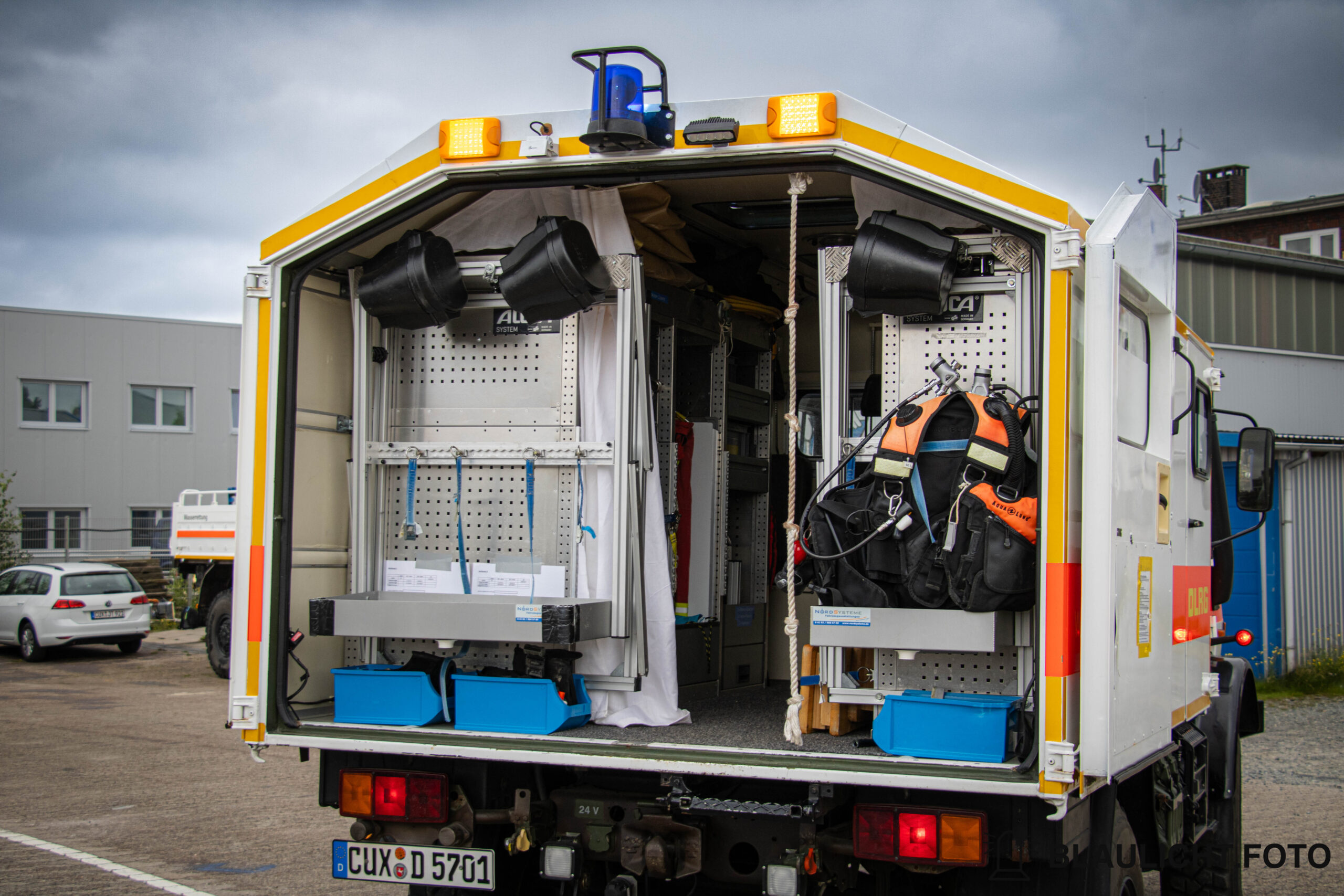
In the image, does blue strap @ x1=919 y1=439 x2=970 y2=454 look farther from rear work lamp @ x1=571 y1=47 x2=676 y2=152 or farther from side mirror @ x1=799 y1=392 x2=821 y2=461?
rear work lamp @ x1=571 y1=47 x2=676 y2=152

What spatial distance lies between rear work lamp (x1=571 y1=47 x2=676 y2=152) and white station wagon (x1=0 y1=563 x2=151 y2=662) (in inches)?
648

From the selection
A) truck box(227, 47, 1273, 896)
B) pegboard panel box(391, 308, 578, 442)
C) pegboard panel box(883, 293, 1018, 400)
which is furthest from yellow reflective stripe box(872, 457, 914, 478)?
pegboard panel box(391, 308, 578, 442)

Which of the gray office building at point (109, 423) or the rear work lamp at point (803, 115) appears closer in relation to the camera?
the rear work lamp at point (803, 115)

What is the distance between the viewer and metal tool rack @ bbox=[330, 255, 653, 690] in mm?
4488

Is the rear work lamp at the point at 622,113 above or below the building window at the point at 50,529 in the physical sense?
above

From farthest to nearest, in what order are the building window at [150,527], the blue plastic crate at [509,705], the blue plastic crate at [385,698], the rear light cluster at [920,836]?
1. the building window at [150,527]
2. the blue plastic crate at [385,698]
3. the blue plastic crate at [509,705]
4. the rear light cluster at [920,836]

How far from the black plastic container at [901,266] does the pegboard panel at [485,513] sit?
1.38 m

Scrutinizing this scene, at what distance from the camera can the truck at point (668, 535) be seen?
3.45 meters

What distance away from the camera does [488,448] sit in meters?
4.62

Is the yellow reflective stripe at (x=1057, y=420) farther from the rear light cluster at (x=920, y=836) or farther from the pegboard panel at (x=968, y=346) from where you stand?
the rear light cluster at (x=920, y=836)

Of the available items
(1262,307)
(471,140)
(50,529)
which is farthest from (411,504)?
(50,529)

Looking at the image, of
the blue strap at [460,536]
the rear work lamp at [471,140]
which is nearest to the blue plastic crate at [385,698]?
the blue strap at [460,536]

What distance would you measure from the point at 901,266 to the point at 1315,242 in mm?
27528

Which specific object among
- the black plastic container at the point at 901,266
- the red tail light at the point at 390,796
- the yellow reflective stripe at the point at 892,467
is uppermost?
the black plastic container at the point at 901,266
